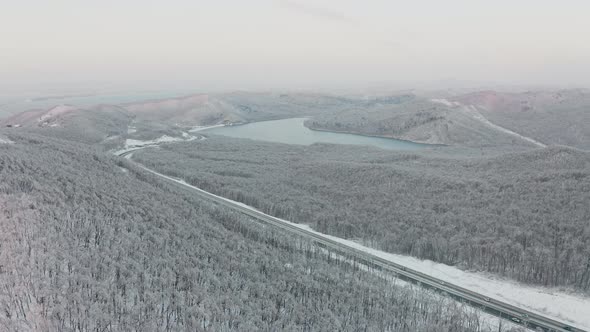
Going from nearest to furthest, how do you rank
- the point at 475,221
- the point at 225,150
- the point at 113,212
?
the point at 113,212, the point at 475,221, the point at 225,150

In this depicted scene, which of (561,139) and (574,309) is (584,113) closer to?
(561,139)

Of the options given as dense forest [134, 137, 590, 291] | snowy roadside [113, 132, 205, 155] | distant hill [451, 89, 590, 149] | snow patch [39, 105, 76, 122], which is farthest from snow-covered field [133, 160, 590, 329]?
snow patch [39, 105, 76, 122]

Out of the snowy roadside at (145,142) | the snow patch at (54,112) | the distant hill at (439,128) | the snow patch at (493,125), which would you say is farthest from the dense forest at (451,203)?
the snow patch at (54,112)

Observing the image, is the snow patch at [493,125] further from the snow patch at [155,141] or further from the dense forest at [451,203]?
the snow patch at [155,141]

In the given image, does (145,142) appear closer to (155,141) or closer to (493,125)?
(155,141)

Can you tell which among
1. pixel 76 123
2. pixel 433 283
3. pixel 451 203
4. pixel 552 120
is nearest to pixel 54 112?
pixel 76 123

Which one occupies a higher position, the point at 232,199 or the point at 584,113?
the point at 584,113

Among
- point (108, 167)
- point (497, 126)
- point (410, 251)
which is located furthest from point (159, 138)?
point (497, 126)
